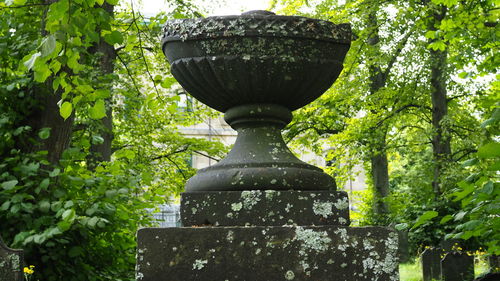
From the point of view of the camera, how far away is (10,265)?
4.22m

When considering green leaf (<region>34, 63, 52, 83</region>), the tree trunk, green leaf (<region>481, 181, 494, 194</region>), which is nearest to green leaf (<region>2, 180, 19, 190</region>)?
green leaf (<region>34, 63, 52, 83</region>)

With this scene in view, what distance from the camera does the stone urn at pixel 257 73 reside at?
3189 mm

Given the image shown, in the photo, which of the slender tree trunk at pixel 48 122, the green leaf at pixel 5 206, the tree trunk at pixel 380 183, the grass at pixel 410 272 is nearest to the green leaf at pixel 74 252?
the green leaf at pixel 5 206

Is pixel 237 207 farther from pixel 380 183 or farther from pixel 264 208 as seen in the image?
pixel 380 183

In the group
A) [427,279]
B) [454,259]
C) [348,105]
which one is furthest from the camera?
[348,105]

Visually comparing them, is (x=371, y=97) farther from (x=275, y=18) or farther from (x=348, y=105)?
(x=275, y=18)

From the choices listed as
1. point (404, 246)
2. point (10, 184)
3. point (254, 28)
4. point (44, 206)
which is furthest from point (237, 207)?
point (404, 246)

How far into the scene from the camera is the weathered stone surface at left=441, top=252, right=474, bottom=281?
9.72 m

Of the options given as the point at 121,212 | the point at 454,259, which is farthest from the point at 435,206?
the point at 121,212

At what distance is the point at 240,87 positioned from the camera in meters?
3.31

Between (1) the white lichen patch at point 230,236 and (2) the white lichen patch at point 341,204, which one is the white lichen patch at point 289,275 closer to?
(1) the white lichen patch at point 230,236

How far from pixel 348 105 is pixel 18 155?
42.2ft

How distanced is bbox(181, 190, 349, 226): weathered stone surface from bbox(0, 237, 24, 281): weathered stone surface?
1.83 m

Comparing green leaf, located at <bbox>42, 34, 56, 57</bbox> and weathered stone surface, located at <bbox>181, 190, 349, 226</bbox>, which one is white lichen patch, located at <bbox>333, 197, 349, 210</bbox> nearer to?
weathered stone surface, located at <bbox>181, 190, 349, 226</bbox>
